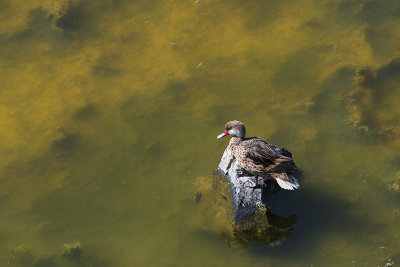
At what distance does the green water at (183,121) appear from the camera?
23.5 feet

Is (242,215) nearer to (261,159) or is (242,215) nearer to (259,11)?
(261,159)

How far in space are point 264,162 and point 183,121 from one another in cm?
197

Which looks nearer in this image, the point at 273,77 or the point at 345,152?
the point at 345,152

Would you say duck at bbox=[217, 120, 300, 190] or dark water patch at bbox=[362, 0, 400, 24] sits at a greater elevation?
dark water patch at bbox=[362, 0, 400, 24]

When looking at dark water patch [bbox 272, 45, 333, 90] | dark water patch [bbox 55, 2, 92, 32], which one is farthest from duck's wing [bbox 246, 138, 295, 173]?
dark water patch [bbox 55, 2, 92, 32]

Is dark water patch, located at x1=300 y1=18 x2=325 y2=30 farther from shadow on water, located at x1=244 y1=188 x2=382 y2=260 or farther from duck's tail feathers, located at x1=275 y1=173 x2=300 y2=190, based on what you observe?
duck's tail feathers, located at x1=275 y1=173 x2=300 y2=190

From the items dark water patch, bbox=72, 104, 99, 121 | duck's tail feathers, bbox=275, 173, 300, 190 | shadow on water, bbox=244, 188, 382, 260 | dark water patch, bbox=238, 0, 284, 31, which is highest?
dark water patch, bbox=238, 0, 284, 31

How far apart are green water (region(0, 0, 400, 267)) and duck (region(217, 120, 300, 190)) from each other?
573 millimetres

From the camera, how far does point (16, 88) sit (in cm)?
946

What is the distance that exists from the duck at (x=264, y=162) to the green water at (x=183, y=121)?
573 mm

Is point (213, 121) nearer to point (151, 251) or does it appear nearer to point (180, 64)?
point (180, 64)


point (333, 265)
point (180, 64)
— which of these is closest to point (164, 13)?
point (180, 64)

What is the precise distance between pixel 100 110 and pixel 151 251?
2.86 metres

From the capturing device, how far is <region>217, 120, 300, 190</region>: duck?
6945mm
